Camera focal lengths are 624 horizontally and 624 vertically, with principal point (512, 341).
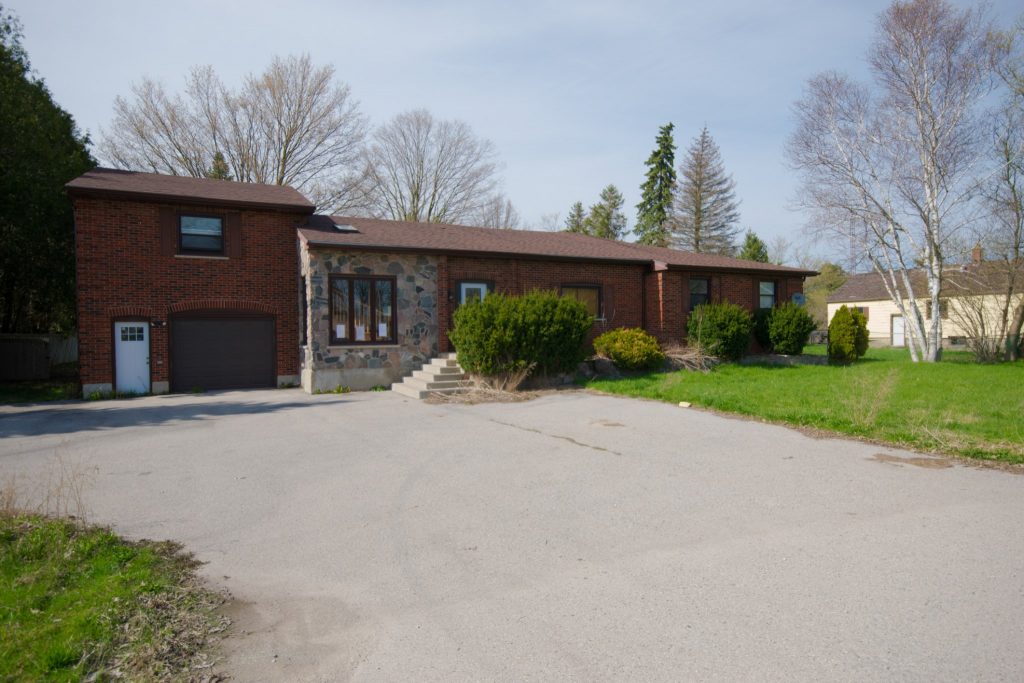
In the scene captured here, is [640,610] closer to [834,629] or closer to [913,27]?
[834,629]

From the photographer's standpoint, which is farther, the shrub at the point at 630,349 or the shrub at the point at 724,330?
the shrub at the point at 724,330

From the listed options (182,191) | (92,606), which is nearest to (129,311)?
(182,191)

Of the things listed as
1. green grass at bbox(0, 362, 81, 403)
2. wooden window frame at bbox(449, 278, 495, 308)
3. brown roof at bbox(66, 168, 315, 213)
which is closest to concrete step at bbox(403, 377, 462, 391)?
wooden window frame at bbox(449, 278, 495, 308)

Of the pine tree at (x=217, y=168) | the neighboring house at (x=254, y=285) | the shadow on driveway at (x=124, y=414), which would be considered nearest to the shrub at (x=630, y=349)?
the neighboring house at (x=254, y=285)

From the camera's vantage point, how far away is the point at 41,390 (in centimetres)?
1833

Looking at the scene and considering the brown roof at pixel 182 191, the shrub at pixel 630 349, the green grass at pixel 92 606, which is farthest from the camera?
the shrub at pixel 630 349

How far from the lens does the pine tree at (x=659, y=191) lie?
45594 mm

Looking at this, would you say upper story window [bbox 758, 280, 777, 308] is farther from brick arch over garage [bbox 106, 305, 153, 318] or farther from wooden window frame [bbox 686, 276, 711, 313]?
brick arch over garage [bbox 106, 305, 153, 318]

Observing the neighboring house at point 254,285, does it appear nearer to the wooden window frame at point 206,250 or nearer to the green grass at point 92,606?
the wooden window frame at point 206,250

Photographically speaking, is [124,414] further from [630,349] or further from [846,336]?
[846,336]

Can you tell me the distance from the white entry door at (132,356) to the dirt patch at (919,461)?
16470mm

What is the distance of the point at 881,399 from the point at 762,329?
36.2 feet

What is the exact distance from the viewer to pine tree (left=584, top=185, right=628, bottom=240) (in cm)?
4856

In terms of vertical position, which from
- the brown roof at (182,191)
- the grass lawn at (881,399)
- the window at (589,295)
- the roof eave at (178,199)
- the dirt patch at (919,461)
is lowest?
the dirt patch at (919,461)
